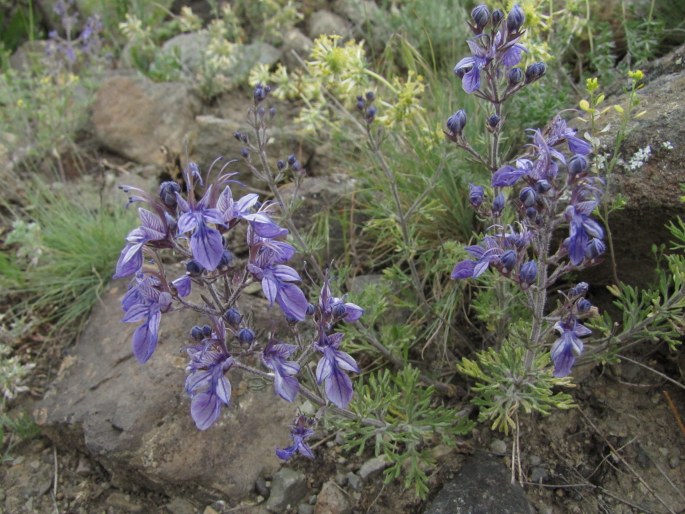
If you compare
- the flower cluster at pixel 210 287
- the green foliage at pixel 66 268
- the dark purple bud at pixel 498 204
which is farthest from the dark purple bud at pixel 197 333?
the green foliage at pixel 66 268

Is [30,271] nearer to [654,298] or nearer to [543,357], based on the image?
[543,357]

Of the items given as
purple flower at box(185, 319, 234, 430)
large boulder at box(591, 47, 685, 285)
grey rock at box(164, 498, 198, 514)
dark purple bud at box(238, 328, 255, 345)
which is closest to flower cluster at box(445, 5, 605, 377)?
dark purple bud at box(238, 328, 255, 345)

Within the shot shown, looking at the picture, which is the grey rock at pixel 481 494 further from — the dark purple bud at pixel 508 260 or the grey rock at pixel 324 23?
the grey rock at pixel 324 23

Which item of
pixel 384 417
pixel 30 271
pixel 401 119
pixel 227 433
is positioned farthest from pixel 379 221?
pixel 30 271

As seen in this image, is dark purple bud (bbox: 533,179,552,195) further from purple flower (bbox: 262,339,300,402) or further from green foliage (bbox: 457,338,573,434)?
purple flower (bbox: 262,339,300,402)

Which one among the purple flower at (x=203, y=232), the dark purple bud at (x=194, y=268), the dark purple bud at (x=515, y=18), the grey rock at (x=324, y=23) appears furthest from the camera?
the grey rock at (x=324, y=23)

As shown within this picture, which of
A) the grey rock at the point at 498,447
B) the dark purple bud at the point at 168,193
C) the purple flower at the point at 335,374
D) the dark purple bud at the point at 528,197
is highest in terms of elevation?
the dark purple bud at the point at 168,193

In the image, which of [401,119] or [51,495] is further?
[401,119]
